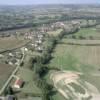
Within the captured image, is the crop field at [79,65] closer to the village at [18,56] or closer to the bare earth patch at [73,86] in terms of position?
the bare earth patch at [73,86]

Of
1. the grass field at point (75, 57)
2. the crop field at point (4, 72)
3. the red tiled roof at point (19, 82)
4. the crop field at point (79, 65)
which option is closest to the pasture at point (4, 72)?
the crop field at point (4, 72)

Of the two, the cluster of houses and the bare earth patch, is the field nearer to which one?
the bare earth patch

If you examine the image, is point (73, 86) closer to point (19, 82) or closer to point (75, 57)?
point (19, 82)

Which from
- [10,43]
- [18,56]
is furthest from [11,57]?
[10,43]

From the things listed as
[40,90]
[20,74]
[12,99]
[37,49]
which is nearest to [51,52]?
[37,49]

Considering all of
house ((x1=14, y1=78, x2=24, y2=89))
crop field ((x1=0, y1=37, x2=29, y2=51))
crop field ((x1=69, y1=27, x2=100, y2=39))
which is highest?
house ((x1=14, y1=78, x2=24, y2=89))

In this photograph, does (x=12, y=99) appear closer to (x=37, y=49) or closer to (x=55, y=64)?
(x=55, y=64)

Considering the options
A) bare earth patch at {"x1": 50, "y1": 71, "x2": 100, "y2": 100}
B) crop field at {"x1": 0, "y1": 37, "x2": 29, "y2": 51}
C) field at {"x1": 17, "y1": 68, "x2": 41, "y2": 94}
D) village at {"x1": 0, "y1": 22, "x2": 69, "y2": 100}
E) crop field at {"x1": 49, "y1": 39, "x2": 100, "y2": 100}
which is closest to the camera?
bare earth patch at {"x1": 50, "y1": 71, "x2": 100, "y2": 100}

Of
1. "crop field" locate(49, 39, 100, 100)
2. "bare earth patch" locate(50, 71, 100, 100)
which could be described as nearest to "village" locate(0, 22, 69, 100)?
"crop field" locate(49, 39, 100, 100)
